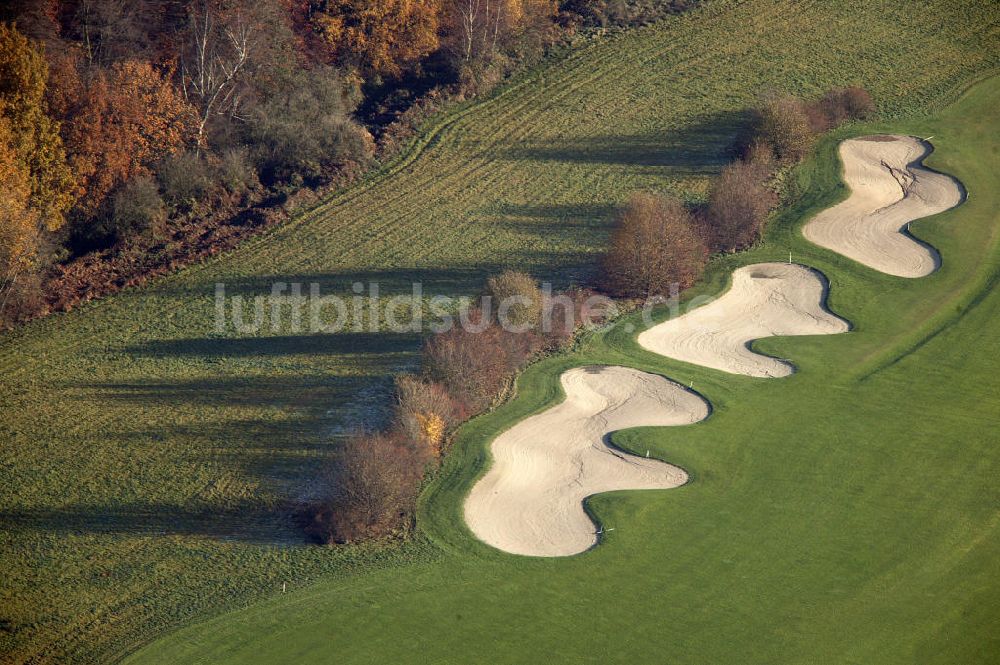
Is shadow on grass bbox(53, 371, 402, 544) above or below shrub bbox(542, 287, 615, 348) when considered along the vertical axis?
below

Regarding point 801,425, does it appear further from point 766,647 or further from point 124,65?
→ point 124,65

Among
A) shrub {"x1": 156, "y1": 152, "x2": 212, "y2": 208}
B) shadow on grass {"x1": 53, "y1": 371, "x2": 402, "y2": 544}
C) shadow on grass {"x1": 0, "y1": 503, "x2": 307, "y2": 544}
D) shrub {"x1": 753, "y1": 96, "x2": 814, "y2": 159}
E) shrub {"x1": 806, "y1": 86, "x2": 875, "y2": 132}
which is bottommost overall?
shadow on grass {"x1": 0, "y1": 503, "x2": 307, "y2": 544}

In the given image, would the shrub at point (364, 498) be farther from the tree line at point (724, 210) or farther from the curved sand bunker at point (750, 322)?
the tree line at point (724, 210)

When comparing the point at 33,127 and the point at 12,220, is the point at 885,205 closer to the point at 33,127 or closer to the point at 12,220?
the point at 33,127

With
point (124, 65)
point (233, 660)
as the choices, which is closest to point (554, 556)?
point (233, 660)

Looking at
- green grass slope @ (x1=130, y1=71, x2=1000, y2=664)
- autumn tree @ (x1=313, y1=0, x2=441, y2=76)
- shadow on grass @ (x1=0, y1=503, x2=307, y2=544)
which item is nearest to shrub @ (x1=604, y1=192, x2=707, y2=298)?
green grass slope @ (x1=130, y1=71, x2=1000, y2=664)

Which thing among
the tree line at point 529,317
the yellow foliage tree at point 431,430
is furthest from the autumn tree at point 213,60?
the yellow foliage tree at point 431,430

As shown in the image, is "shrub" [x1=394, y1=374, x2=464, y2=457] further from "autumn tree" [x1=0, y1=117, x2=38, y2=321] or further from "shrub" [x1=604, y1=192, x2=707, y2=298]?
"autumn tree" [x1=0, y1=117, x2=38, y2=321]
